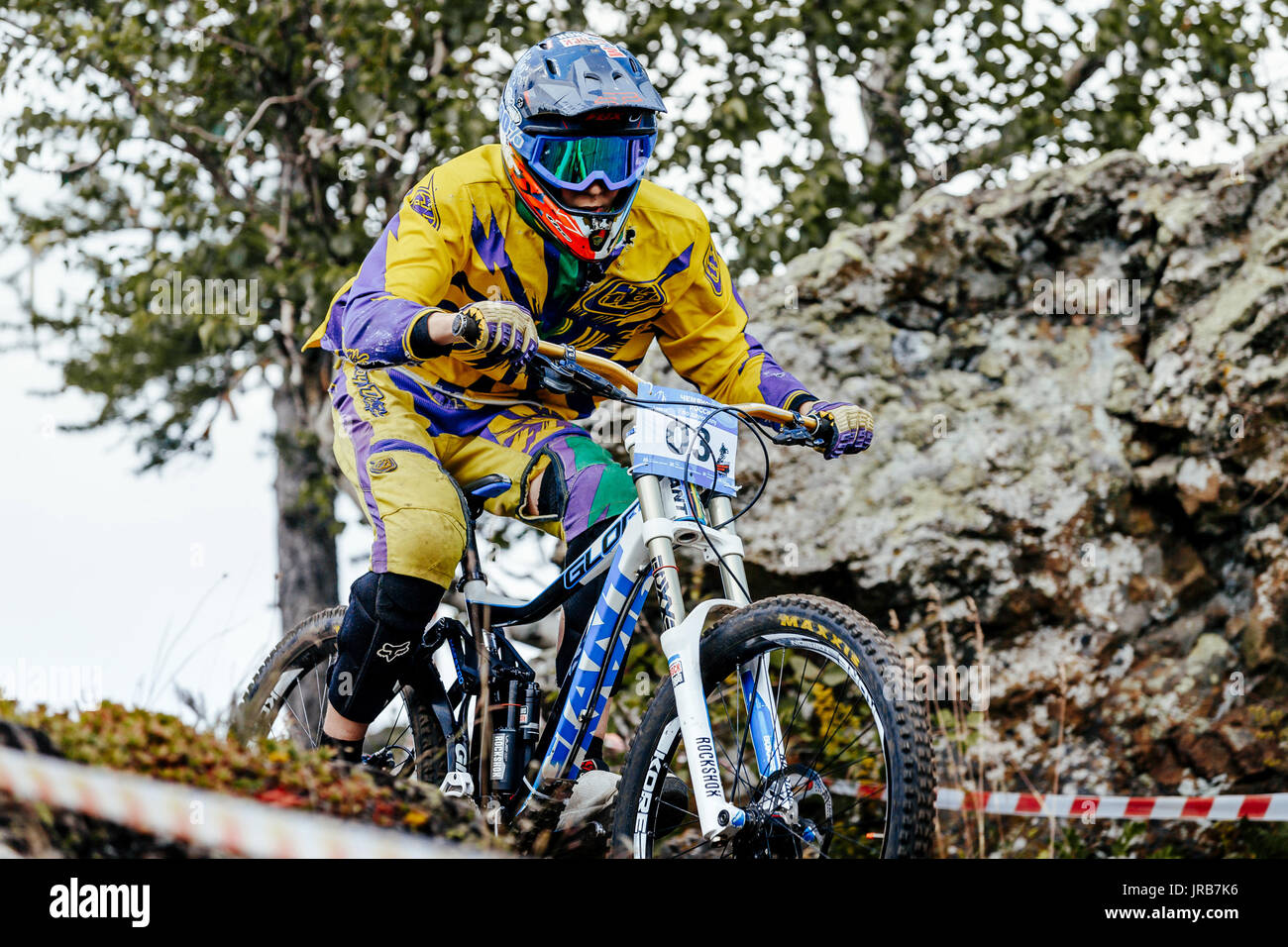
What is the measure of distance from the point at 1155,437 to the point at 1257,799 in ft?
5.58

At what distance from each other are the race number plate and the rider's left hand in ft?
0.91

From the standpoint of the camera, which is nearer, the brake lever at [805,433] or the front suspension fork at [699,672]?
the front suspension fork at [699,672]

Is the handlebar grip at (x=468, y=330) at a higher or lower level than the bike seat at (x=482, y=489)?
higher

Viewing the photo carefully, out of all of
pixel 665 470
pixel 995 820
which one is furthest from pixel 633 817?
pixel 995 820

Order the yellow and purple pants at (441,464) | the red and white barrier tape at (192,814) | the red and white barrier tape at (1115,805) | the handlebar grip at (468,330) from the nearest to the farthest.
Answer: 1. the red and white barrier tape at (192,814)
2. the handlebar grip at (468,330)
3. the yellow and purple pants at (441,464)
4. the red and white barrier tape at (1115,805)

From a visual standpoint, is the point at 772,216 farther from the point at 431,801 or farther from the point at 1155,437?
the point at 431,801

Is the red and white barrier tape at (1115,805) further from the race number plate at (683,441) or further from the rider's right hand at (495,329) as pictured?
the rider's right hand at (495,329)

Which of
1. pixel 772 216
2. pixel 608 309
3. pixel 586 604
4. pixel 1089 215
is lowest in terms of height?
pixel 586 604

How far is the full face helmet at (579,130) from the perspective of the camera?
3371mm

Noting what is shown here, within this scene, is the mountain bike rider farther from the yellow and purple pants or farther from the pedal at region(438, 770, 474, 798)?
the pedal at region(438, 770, 474, 798)

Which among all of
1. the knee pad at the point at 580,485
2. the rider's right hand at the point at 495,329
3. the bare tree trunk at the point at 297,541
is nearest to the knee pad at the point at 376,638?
the knee pad at the point at 580,485

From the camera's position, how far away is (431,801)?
292cm

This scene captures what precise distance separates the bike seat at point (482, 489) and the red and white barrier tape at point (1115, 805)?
87.4 inches

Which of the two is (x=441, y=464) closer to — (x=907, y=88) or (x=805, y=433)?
(x=805, y=433)
